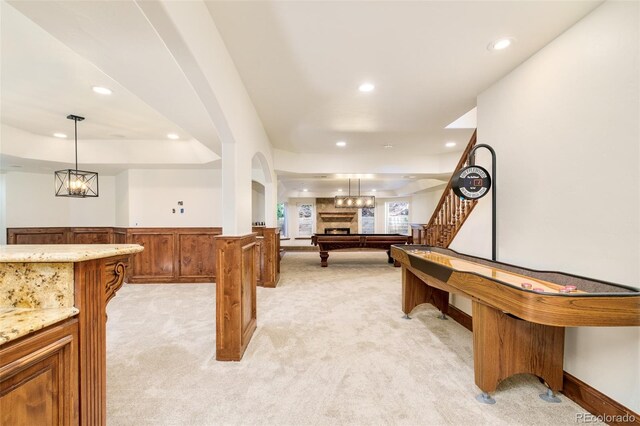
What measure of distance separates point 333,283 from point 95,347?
14.9 ft

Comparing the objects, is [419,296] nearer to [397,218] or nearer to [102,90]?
[102,90]

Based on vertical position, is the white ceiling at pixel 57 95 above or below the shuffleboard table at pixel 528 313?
above

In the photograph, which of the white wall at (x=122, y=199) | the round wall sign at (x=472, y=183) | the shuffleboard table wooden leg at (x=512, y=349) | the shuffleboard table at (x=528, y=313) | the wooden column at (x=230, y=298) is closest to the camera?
the shuffleboard table at (x=528, y=313)

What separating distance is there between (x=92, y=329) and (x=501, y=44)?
3.24 m

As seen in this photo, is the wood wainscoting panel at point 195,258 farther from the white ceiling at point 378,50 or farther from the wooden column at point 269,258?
A: the white ceiling at point 378,50

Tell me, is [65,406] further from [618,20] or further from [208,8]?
[618,20]

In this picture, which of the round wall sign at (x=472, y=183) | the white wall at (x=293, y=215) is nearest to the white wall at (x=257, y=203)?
the white wall at (x=293, y=215)

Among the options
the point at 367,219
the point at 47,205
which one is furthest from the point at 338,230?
the point at 47,205

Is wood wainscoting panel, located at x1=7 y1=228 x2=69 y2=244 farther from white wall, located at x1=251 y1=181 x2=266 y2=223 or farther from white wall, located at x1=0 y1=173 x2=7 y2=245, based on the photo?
white wall, located at x1=251 y1=181 x2=266 y2=223

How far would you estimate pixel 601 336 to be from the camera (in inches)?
73.4

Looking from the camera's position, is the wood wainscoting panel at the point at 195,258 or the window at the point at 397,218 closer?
the wood wainscoting panel at the point at 195,258

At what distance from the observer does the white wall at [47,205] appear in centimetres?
559

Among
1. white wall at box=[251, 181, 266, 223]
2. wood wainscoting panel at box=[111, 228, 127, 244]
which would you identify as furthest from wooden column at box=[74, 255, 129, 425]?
white wall at box=[251, 181, 266, 223]

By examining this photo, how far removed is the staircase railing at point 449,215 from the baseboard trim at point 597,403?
→ 1805 millimetres
